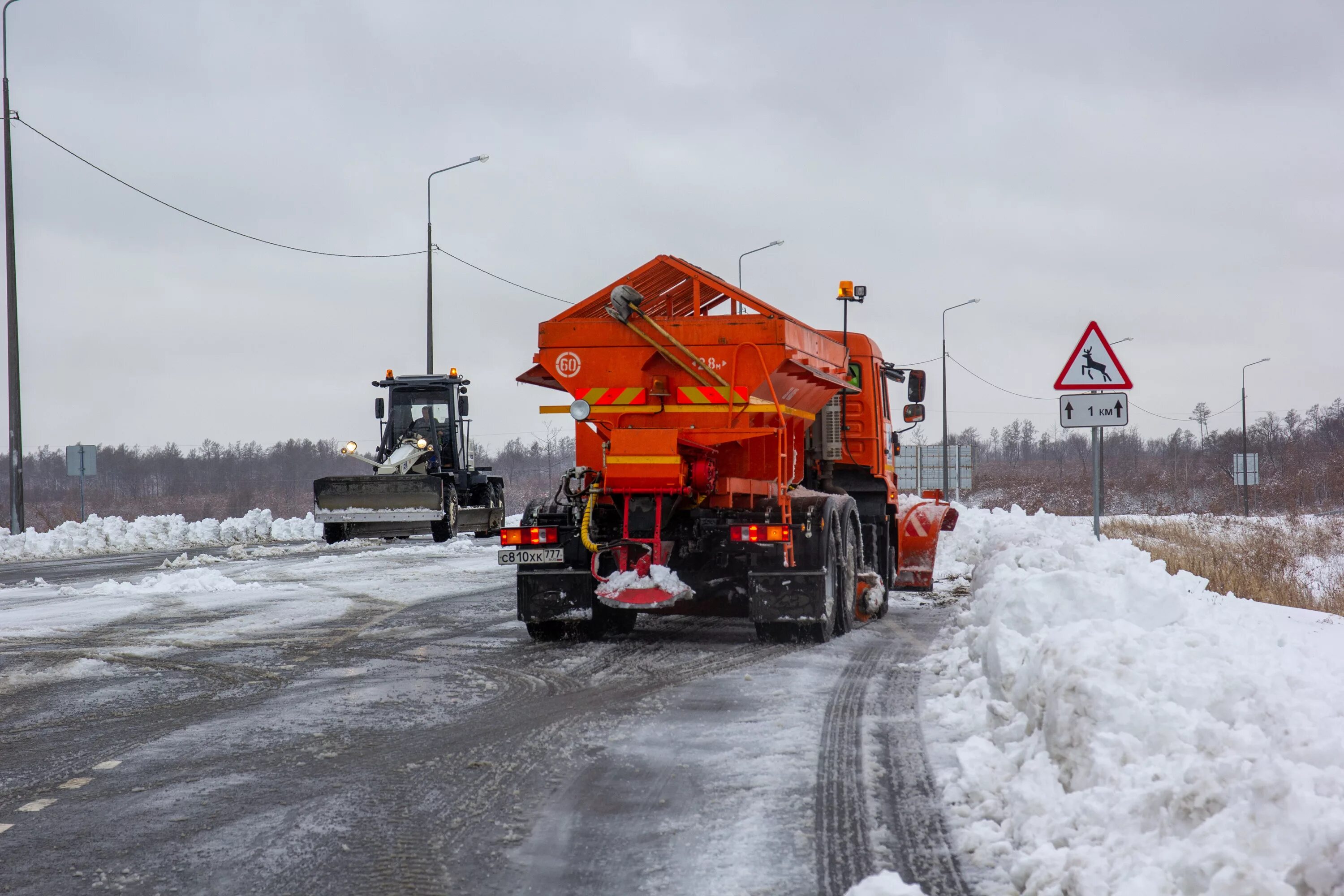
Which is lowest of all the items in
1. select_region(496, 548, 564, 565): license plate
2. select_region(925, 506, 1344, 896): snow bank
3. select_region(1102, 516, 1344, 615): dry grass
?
select_region(1102, 516, 1344, 615): dry grass

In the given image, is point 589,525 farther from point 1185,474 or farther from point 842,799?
point 1185,474

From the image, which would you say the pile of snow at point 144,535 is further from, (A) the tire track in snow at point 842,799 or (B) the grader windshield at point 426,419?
(A) the tire track in snow at point 842,799

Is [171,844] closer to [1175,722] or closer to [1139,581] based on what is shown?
[1175,722]

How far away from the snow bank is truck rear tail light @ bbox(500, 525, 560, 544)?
3878mm

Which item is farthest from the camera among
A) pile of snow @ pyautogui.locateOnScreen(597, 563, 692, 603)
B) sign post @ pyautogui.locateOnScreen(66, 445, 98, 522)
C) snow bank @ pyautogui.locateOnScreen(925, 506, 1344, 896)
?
sign post @ pyautogui.locateOnScreen(66, 445, 98, 522)

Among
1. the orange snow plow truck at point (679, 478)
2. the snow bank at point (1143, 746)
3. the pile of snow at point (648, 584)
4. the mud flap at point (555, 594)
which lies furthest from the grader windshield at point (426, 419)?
the snow bank at point (1143, 746)

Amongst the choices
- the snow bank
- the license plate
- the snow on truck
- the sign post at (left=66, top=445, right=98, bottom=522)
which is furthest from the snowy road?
the sign post at (left=66, top=445, right=98, bottom=522)

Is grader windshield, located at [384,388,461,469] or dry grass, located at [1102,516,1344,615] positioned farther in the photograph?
grader windshield, located at [384,388,461,469]

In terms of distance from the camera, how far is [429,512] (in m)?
21.4

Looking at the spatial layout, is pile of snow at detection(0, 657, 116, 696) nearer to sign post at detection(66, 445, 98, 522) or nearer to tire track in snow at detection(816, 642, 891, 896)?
tire track in snow at detection(816, 642, 891, 896)

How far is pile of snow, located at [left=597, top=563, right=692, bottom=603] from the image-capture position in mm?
9609

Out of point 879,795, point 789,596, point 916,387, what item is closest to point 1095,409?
point 916,387

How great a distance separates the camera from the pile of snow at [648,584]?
961cm

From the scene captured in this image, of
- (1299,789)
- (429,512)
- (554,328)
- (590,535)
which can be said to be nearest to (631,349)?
(554,328)
